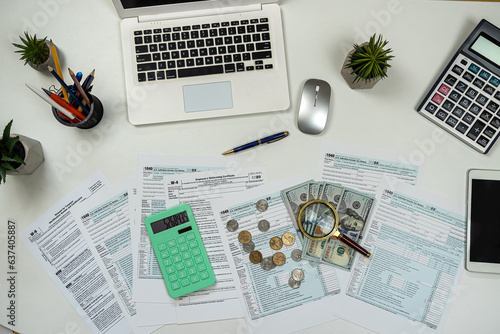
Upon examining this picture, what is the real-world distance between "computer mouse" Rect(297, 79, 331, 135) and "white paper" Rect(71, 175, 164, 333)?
465 mm

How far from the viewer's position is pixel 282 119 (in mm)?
960

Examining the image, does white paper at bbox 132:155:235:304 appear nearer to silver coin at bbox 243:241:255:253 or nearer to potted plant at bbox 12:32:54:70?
silver coin at bbox 243:241:255:253

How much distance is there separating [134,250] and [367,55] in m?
0.75

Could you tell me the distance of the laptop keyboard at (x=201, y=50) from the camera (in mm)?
936

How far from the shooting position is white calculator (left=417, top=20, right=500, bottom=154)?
36.3 inches

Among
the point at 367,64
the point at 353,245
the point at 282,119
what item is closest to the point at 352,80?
the point at 367,64

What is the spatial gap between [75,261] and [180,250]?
271mm

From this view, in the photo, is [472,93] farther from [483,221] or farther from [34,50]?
[34,50]

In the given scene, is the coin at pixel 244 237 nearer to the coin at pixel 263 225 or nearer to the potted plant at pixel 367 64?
the coin at pixel 263 225

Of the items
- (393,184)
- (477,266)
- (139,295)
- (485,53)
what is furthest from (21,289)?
(485,53)

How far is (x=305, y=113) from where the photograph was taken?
943 millimetres

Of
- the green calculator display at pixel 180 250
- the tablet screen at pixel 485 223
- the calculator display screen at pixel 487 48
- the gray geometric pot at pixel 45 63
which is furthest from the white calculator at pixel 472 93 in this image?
the gray geometric pot at pixel 45 63

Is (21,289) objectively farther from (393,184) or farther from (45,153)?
(393,184)

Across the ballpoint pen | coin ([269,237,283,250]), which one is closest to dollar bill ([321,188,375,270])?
coin ([269,237,283,250])
